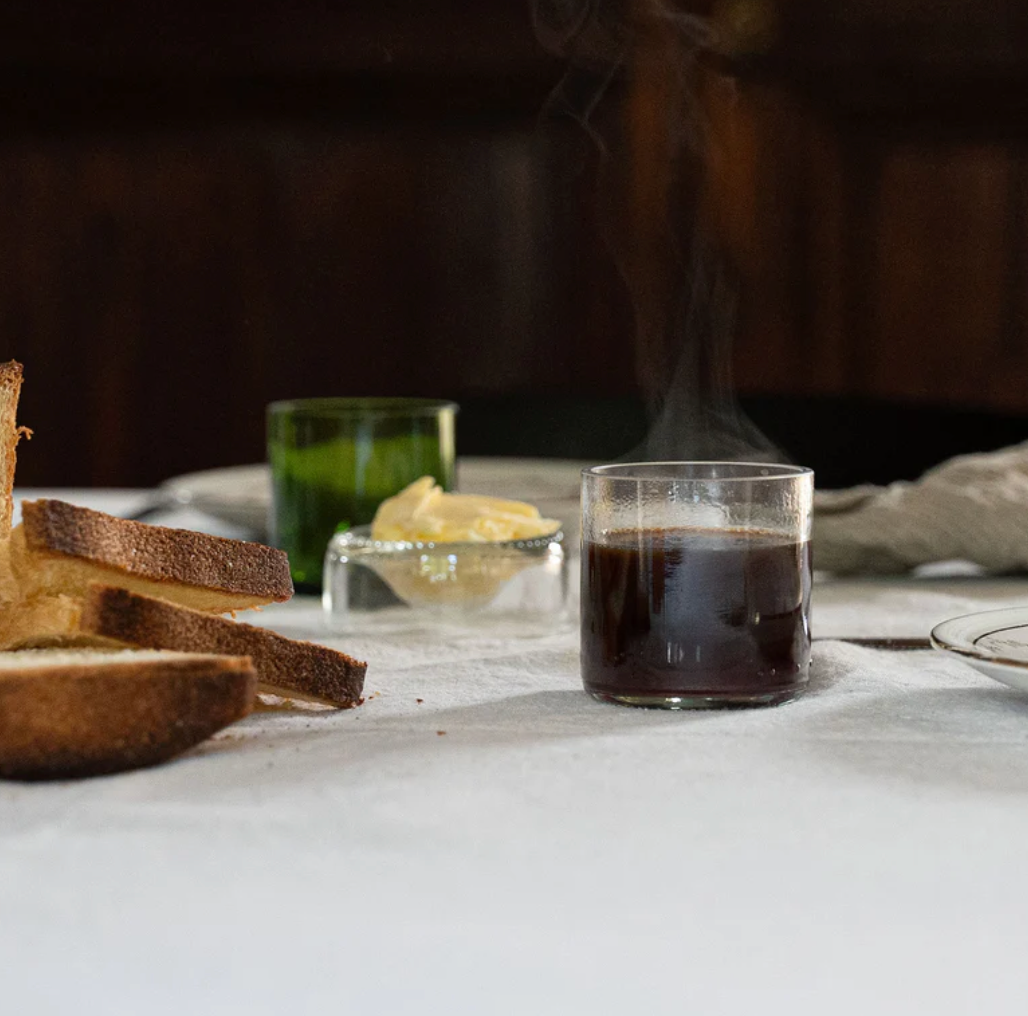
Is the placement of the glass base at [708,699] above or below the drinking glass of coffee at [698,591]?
below

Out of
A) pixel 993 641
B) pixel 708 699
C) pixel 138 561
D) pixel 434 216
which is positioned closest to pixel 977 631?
pixel 993 641

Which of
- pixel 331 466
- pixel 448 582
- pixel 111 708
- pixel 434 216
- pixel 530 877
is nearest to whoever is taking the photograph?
pixel 530 877

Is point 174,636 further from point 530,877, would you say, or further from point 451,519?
point 451,519

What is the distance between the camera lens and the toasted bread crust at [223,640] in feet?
3.30

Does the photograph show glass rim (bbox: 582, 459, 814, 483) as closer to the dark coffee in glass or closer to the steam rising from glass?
the dark coffee in glass

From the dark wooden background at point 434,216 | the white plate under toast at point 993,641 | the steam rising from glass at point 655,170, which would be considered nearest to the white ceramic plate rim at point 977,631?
the white plate under toast at point 993,641

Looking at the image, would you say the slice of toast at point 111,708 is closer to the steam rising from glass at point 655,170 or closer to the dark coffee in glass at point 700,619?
the dark coffee in glass at point 700,619

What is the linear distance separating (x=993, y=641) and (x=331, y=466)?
85 centimetres

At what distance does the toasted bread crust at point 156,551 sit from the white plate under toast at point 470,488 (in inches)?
26.3

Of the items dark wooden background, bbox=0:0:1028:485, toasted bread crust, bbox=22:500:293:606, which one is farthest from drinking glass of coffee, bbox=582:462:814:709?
dark wooden background, bbox=0:0:1028:485

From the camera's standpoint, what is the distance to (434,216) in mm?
5227

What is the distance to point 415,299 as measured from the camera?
5223 mm

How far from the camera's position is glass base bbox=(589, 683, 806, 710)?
1119 mm

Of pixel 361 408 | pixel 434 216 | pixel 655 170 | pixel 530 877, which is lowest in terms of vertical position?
pixel 530 877
